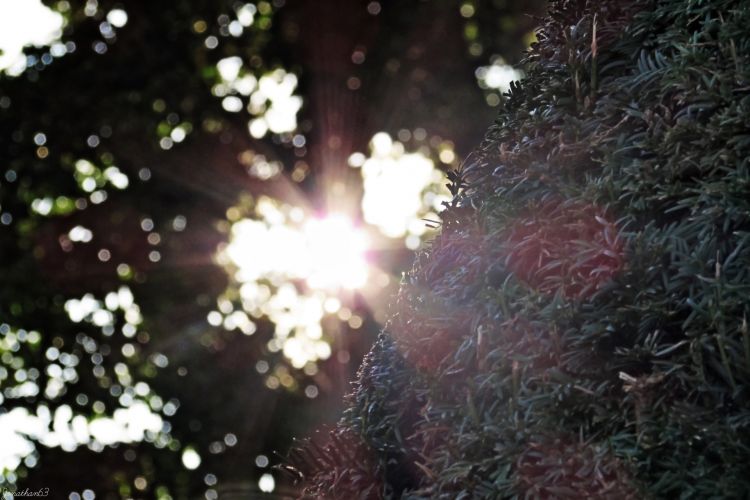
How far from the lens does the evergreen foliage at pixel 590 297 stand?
2.15 meters

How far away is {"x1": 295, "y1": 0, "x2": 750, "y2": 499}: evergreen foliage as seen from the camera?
215 cm

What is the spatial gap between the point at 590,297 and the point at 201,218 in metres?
9.09

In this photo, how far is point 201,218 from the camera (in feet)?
36.2

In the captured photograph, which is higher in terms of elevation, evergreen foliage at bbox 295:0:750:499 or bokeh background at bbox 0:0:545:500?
bokeh background at bbox 0:0:545:500

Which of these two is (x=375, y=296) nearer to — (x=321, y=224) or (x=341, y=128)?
(x=321, y=224)

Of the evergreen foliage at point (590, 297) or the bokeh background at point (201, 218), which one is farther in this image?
the bokeh background at point (201, 218)

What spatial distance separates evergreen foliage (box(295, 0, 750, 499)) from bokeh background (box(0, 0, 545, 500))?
7.04m

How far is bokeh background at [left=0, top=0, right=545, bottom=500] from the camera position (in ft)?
33.8

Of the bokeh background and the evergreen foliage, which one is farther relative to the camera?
the bokeh background

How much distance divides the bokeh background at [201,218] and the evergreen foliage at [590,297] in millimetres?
7045

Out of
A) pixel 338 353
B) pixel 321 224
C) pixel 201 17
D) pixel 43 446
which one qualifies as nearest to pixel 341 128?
pixel 321 224

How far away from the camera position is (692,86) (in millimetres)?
2457

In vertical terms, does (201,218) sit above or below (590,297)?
above

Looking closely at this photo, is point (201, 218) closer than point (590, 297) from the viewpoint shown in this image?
No
